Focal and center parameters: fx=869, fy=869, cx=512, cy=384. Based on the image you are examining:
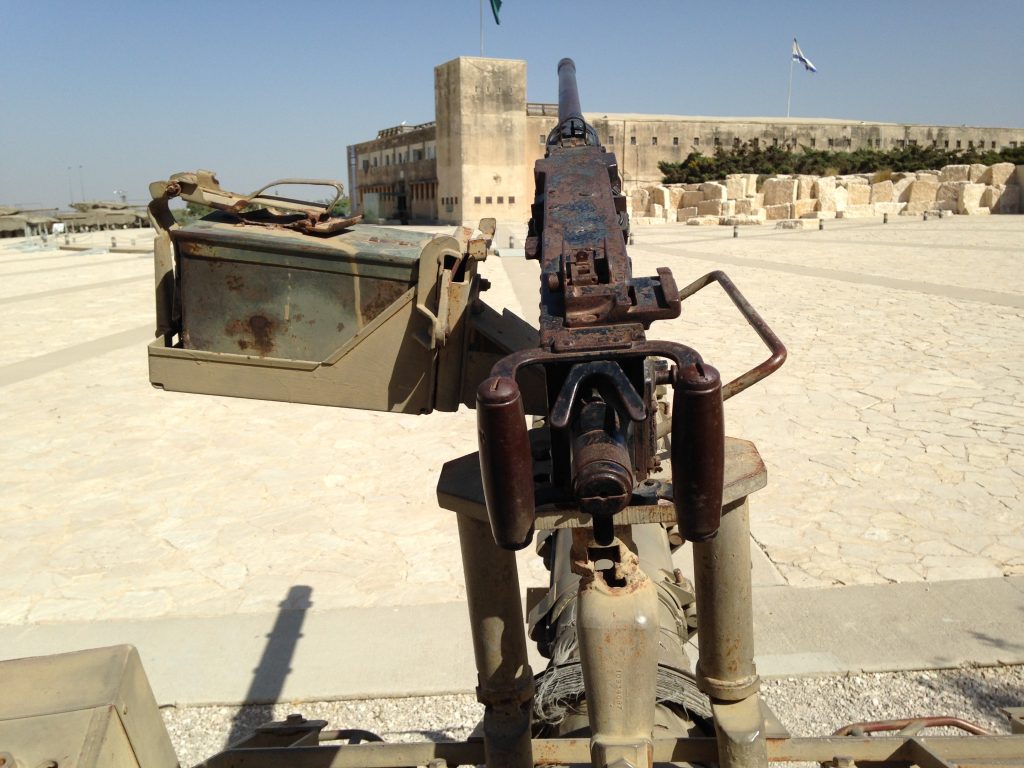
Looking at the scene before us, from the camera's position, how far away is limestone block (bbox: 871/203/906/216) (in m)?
34.6

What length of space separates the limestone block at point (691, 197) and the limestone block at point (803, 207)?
5.20 m

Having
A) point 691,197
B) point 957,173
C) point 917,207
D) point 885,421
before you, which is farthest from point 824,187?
point 885,421

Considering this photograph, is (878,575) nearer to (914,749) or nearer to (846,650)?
(846,650)

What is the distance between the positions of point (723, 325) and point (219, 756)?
9.52 meters

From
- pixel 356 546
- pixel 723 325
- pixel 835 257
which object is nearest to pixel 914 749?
pixel 356 546

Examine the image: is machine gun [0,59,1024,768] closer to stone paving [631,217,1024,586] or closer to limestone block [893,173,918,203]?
stone paving [631,217,1024,586]

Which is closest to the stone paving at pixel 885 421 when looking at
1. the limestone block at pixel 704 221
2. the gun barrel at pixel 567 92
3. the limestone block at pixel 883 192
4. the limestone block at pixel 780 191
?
the gun barrel at pixel 567 92

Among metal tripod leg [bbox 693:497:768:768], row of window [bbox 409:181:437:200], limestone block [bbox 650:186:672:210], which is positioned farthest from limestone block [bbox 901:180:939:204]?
metal tripod leg [bbox 693:497:768:768]

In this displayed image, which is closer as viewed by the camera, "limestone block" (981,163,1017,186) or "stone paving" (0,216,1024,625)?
"stone paving" (0,216,1024,625)

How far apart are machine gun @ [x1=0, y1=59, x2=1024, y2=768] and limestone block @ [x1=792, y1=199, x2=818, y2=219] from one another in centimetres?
3438

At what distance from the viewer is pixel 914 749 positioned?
199 centimetres

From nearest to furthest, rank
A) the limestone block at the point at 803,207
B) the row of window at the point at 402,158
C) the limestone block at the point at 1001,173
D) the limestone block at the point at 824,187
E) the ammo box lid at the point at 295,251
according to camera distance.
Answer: the ammo box lid at the point at 295,251 → the limestone block at the point at 1001,173 → the limestone block at the point at 803,207 → the limestone block at the point at 824,187 → the row of window at the point at 402,158

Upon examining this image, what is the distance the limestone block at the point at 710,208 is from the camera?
3591cm

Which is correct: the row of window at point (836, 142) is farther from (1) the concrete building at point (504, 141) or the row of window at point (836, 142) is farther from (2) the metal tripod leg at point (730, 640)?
(2) the metal tripod leg at point (730, 640)
